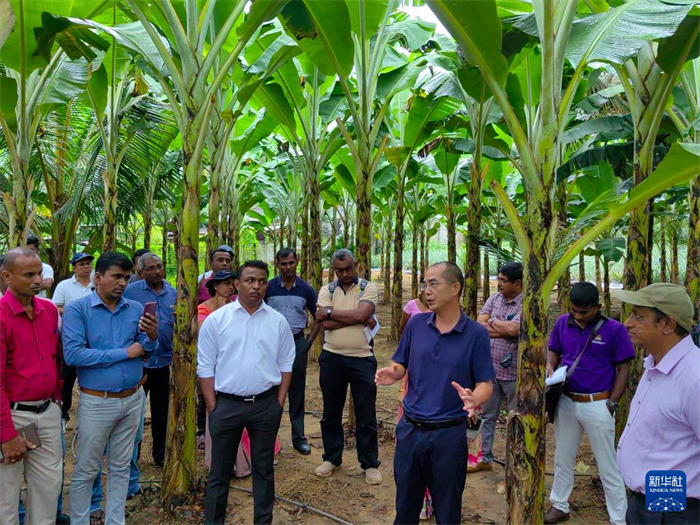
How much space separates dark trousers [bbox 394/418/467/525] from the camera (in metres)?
2.93

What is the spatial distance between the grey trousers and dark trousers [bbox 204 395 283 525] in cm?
228

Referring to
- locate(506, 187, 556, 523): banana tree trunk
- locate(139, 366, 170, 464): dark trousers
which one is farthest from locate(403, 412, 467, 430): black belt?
locate(139, 366, 170, 464): dark trousers

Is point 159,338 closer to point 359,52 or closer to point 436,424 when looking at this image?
point 436,424

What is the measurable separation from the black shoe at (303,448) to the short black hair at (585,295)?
311 cm

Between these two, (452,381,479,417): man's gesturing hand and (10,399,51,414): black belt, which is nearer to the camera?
(452,381,479,417): man's gesturing hand

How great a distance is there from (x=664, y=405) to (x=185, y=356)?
3.23 m

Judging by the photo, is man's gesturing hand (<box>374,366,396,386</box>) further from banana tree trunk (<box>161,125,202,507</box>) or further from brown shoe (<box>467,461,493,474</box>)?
brown shoe (<box>467,461,493,474</box>)

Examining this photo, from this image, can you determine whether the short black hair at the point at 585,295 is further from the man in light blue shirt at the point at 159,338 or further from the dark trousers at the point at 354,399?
the man in light blue shirt at the point at 159,338

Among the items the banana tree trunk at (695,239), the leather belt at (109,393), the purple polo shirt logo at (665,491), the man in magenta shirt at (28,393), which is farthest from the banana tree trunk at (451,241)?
the man in magenta shirt at (28,393)

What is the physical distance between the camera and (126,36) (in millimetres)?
4672

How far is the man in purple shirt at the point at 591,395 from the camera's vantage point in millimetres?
3842

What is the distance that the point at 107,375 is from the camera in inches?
139

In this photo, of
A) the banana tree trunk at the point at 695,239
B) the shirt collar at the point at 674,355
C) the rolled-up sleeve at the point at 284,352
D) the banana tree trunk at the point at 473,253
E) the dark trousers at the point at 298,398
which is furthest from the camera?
the banana tree trunk at the point at 473,253

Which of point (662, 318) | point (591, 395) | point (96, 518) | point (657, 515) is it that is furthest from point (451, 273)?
point (96, 518)
